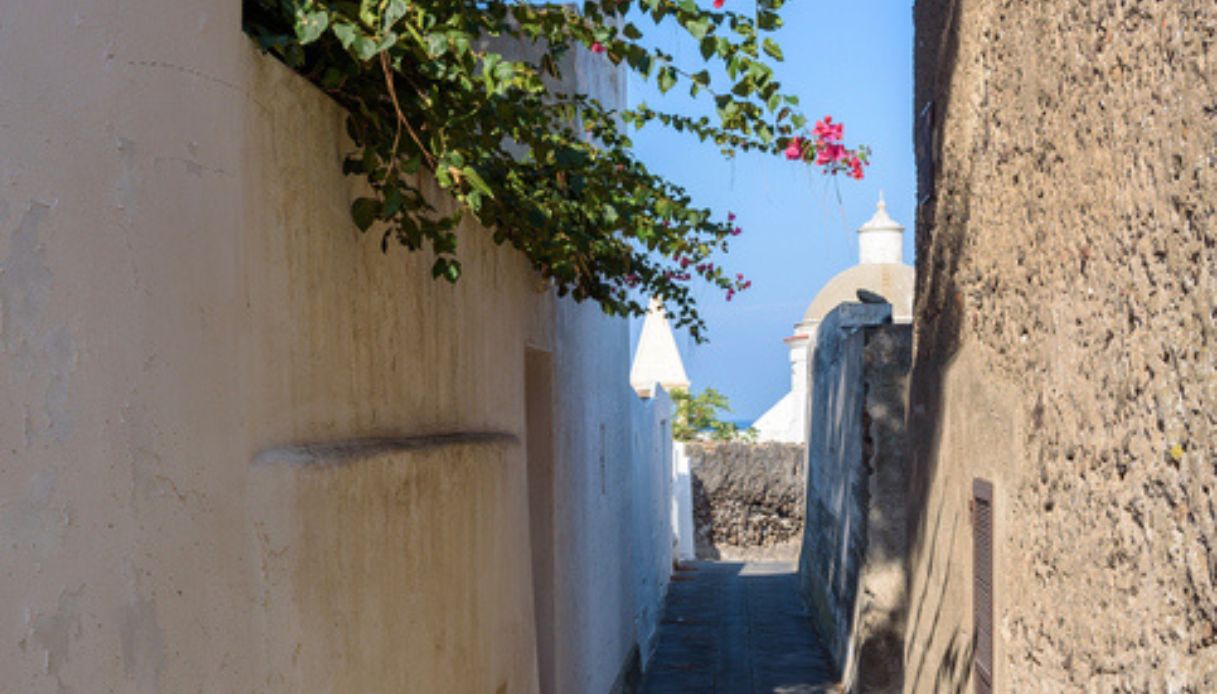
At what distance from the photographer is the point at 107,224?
2.62 meters

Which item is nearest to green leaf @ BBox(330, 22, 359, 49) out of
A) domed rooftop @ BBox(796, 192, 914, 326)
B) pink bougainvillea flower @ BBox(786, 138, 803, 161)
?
pink bougainvillea flower @ BBox(786, 138, 803, 161)

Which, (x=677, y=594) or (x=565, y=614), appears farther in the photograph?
(x=677, y=594)

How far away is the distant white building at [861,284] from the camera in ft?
123

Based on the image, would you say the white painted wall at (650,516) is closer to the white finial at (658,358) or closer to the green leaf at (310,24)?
the white finial at (658,358)

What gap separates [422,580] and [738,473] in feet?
72.5

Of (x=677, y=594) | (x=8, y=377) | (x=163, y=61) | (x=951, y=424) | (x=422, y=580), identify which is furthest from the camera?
(x=677, y=594)

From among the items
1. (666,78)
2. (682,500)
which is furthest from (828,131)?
(682,500)

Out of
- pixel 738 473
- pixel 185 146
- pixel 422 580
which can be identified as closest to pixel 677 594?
pixel 738 473

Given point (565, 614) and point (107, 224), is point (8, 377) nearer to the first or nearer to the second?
point (107, 224)

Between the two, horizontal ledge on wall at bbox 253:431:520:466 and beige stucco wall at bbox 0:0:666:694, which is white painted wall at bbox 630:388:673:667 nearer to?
horizontal ledge on wall at bbox 253:431:520:466

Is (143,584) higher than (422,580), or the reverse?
(143,584)

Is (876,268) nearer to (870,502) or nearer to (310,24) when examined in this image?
(870,502)

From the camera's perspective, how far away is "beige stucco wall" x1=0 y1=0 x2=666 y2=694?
236 cm

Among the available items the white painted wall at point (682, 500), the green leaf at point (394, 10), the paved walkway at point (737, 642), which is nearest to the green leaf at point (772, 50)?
the green leaf at point (394, 10)
